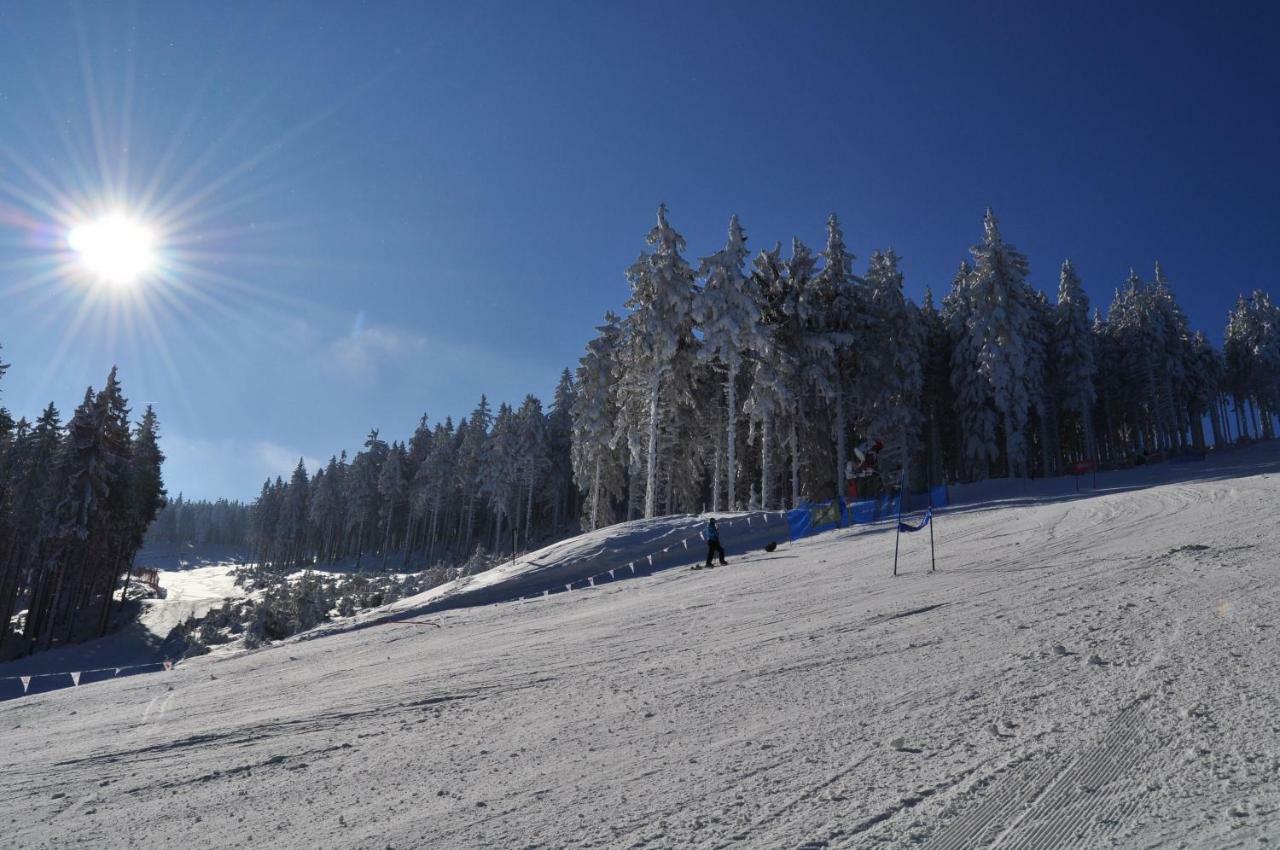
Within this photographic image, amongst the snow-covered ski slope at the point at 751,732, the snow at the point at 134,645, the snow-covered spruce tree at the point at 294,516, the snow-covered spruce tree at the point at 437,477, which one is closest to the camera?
the snow-covered ski slope at the point at 751,732

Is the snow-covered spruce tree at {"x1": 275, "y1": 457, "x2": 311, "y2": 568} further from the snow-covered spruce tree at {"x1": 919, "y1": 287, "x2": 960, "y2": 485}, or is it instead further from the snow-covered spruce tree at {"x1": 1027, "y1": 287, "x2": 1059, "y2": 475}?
the snow-covered spruce tree at {"x1": 1027, "y1": 287, "x2": 1059, "y2": 475}

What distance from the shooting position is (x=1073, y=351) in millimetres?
47688

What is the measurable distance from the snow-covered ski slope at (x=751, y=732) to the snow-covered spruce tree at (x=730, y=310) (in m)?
21.6

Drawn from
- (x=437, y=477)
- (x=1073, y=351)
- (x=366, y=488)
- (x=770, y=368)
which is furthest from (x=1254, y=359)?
(x=366, y=488)

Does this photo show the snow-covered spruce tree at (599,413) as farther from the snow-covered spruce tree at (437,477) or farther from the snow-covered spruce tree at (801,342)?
the snow-covered spruce tree at (437,477)

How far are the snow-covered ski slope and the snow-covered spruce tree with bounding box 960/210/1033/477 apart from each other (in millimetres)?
34425

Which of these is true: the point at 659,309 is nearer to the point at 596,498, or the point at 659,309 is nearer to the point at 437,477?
the point at 596,498

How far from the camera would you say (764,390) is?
3167cm

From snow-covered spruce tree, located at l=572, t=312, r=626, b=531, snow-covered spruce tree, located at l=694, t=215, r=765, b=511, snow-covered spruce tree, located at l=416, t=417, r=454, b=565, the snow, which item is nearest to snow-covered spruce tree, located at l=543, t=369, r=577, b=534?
snow-covered spruce tree, located at l=416, t=417, r=454, b=565

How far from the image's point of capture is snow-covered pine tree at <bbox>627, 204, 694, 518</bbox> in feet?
104

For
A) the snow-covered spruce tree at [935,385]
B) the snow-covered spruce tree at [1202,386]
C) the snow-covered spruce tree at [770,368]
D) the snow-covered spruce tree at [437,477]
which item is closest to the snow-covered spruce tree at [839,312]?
the snow-covered spruce tree at [770,368]

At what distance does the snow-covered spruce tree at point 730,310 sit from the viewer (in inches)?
1237

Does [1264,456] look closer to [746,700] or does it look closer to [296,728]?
[746,700]

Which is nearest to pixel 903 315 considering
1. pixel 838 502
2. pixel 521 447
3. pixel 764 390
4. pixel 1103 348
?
pixel 764 390
